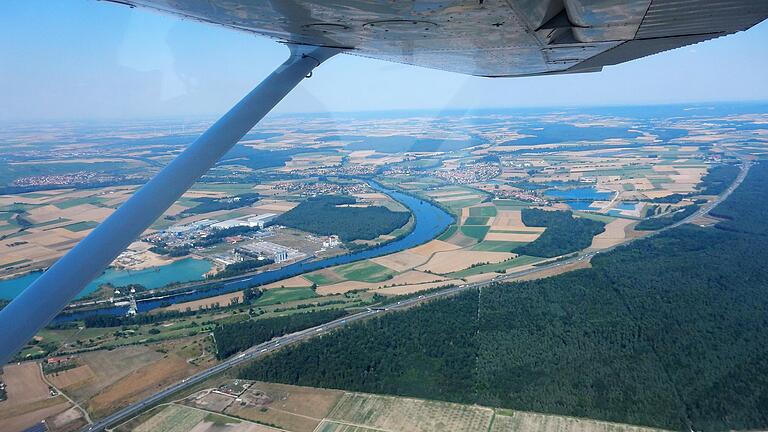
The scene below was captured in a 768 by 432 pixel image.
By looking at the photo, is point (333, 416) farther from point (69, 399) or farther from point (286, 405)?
point (69, 399)

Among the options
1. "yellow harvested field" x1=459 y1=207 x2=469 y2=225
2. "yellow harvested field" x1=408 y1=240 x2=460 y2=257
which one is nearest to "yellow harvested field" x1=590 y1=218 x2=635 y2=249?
"yellow harvested field" x1=408 y1=240 x2=460 y2=257

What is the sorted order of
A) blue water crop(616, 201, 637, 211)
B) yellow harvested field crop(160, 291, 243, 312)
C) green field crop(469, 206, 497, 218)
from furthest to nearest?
blue water crop(616, 201, 637, 211) → green field crop(469, 206, 497, 218) → yellow harvested field crop(160, 291, 243, 312)

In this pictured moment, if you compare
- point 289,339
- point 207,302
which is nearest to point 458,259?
point 289,339

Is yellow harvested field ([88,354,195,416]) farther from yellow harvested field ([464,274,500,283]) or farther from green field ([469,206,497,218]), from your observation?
green field ([469,206,497,218])

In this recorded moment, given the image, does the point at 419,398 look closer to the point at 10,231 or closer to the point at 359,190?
the point at 10,231

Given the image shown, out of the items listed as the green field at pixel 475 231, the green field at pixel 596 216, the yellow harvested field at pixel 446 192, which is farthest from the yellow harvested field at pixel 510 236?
the yellow harvested field at pixel 446 192

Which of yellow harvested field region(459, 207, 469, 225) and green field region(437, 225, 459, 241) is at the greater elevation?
yellow harvested field region(459, 207, 469, 225)
